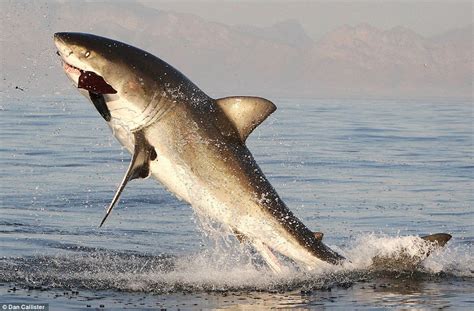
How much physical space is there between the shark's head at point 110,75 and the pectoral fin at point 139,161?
0.76 feet

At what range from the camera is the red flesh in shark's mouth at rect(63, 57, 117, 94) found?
11.9 metres

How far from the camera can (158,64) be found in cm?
1230

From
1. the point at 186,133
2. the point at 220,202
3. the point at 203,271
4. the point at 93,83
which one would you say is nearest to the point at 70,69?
the point at 93,83

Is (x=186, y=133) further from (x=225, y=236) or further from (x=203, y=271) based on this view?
(x=203, y=271)

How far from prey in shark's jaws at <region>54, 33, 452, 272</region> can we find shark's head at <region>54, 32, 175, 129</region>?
0.01 m

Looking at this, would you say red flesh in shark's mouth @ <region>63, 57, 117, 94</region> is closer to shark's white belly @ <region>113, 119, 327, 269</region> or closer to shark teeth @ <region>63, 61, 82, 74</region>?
→ shark teeth @ <region>63, 61, 82, 74</region>

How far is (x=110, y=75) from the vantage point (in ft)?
39.2

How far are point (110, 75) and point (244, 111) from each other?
64.3 inches

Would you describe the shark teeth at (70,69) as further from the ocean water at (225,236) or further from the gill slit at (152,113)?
the ocean water at (225,236)

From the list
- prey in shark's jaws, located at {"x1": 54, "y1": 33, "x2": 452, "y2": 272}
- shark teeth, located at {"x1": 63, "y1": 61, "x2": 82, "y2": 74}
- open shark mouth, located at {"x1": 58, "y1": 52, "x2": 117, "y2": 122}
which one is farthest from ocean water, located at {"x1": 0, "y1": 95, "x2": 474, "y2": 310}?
shark teeth, located at {"x1": 63, "y1": 61, "x2": 82, "y2": 74}

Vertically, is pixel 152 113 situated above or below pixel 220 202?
above

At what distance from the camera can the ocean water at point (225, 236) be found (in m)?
12.0

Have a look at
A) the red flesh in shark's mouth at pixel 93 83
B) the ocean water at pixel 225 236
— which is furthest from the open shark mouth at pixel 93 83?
the ocean water at pixel 225 236

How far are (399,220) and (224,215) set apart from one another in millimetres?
7585
